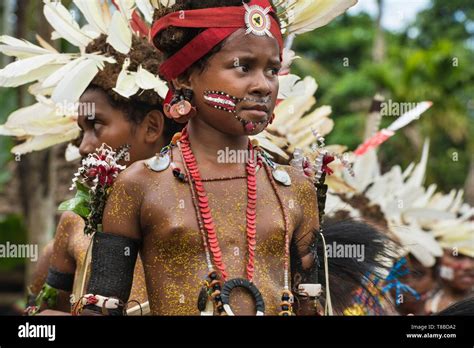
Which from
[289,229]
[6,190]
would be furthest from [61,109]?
[6,190]

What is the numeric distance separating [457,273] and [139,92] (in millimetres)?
4852

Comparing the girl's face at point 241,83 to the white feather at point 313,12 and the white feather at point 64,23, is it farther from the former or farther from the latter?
the white feather at point 64,23

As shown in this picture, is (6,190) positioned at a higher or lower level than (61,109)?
higher

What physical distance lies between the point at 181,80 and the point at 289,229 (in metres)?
0.66

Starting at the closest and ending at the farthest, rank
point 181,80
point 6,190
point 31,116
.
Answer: point 181,80, point 31,116, point 6,190

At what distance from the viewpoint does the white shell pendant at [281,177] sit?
3.34 meters

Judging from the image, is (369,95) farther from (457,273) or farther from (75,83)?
(75,83)

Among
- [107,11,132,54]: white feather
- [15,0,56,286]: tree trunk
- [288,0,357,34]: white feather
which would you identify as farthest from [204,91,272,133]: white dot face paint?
[15,0,56,286]: tree trunk

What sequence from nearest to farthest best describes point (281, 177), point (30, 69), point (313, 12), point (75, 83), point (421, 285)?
point (281, 177) < point (313, 12) < point (75, 83) < point (30, 69) < point (421, 285)

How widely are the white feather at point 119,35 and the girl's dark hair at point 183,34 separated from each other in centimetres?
66

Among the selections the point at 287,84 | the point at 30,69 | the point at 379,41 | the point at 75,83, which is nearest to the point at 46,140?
the point at 30,69

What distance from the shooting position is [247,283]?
10.1 feet

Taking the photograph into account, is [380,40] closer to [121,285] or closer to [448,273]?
[448,273]

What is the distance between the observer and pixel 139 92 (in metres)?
4.20
